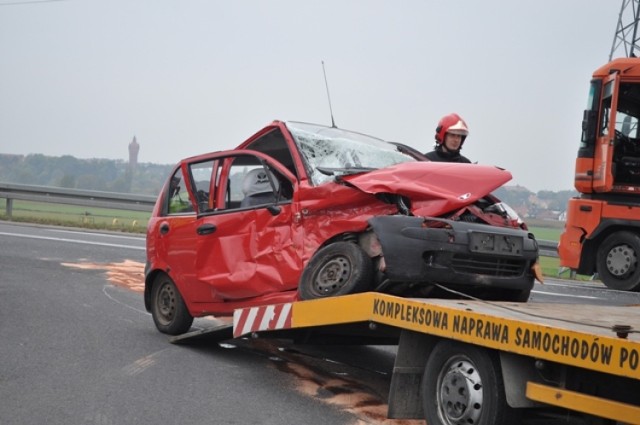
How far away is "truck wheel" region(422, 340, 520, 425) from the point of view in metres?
5.58

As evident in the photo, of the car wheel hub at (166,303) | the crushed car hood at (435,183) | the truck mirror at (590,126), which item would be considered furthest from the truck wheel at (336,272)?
the truck mirror at (590,126)

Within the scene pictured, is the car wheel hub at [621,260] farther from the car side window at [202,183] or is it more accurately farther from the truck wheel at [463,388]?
the truck wheel at [463,388]

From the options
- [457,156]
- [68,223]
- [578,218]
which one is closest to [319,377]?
[457,156]

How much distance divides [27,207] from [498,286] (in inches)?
857

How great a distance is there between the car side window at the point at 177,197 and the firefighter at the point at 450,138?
2.28 metres

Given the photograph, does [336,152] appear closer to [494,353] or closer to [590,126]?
[494,353]

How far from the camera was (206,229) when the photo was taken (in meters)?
9.12

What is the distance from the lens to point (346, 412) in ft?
22.9

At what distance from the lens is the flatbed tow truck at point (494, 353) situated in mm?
5012

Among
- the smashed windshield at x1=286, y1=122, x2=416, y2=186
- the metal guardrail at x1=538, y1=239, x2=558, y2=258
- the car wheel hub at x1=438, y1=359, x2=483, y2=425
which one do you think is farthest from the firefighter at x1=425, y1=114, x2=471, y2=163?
the metal guardrail at x1=538, y1=239, x2=558, y2=258

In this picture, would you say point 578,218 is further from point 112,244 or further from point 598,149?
point 112,244

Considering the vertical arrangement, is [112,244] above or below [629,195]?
below

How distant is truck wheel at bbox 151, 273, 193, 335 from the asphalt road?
141mm

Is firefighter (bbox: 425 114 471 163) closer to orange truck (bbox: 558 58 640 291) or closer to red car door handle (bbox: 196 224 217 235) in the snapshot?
red car door handle (bbox: 196 224 217 235)
